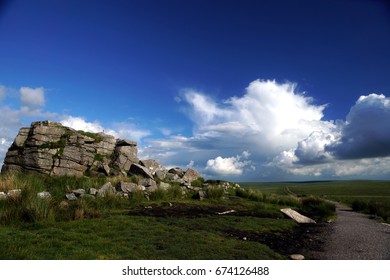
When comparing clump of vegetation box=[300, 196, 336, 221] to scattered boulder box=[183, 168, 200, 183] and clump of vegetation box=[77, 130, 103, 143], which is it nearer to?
scattered boulder box=[183, 168, 200, 183]

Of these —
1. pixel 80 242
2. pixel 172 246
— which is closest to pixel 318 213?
pixel 172 246

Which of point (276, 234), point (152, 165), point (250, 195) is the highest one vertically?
point (152, 165)

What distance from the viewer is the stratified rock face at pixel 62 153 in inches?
1140

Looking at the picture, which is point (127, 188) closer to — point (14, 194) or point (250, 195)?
point (14, 194)

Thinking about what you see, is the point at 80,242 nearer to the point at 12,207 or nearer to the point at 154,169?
the point at 12,207

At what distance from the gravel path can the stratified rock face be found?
796 inches

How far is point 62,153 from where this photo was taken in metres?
29.9

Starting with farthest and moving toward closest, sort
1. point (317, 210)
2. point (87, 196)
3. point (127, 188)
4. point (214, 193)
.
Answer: point (317, 210) → point (214, 193) → point (127, 188) → point (87, 196)

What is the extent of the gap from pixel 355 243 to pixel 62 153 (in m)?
24.5

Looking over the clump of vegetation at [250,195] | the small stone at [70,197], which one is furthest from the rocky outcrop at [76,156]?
the small stone at [70,197]

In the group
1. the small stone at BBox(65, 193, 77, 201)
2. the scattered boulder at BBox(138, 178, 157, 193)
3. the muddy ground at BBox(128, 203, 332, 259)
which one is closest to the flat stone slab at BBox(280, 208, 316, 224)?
the muddy ground at BBox(128, 203, 332, 259)

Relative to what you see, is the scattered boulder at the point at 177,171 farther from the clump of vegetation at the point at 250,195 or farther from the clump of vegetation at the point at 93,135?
the clump of vegetation at the point at 93,135

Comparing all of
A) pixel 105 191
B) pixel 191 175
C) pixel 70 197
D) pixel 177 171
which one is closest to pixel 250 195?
pixel 191 175

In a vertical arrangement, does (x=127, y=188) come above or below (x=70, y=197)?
above
